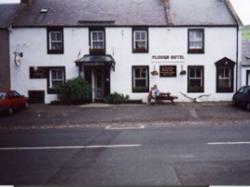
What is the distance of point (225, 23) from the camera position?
25.9 metres

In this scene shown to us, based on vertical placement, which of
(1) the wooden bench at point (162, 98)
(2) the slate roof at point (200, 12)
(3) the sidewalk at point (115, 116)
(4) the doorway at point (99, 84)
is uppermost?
(2) the slate roof at point (200, 12)

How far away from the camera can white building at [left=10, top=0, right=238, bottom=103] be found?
85.1 feet

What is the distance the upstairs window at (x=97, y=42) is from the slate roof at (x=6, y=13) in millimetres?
6155

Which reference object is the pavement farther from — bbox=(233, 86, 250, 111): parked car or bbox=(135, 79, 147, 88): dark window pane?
bbox=(135, 79, 147, 88): dark window pane

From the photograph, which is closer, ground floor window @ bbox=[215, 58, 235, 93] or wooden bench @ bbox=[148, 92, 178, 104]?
wooden bench @ bbox=[148, 92, 178, 104]

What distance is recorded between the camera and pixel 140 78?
1030 inches

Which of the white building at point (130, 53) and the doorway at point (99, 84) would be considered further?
the doorway at point (99, 84)

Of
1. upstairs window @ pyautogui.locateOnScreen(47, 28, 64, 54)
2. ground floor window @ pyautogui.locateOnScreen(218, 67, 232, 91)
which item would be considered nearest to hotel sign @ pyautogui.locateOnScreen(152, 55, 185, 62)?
ground floor window @ pyautogui.locateOnScreen(218, 67, 232, 91)

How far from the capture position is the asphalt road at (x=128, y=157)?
24.2 ft

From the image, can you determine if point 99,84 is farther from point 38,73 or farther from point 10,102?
point 10,102

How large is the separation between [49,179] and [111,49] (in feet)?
63.3

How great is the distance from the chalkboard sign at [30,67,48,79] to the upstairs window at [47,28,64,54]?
1396mm

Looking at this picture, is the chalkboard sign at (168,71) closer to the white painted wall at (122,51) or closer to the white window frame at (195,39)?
the white painted wall at (122,51)

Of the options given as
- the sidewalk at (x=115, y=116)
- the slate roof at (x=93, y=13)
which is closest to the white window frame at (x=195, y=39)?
the slate roof at (x=93, y=13)
